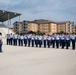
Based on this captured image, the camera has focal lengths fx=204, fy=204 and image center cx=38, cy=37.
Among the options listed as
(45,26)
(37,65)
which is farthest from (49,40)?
(45,26)

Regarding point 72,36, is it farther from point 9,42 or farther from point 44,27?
point 44,27

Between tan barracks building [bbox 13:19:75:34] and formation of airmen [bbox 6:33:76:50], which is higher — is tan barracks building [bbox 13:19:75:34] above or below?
above

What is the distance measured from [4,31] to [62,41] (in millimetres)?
37817

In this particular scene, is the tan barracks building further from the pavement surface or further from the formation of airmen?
the pavement surface

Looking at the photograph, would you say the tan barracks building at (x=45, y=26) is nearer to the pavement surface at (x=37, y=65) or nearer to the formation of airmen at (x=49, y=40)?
the formation of airmen at (x=49, y=40)

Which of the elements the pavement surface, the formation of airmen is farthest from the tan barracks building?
the pavement surface

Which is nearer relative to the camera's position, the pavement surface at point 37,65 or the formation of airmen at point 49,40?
the pavement surface at point 37,65

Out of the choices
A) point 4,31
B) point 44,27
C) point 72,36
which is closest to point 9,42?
point 72,36

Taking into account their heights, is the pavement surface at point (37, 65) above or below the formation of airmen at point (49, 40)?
below

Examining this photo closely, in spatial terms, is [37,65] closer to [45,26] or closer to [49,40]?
[49,40]

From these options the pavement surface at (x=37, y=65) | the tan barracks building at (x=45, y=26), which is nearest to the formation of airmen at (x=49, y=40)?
the pavement surface at (x=37, y=65)

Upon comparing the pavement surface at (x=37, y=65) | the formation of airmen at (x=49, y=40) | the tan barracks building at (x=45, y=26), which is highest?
the tan barracks building at (x=45, y=26)

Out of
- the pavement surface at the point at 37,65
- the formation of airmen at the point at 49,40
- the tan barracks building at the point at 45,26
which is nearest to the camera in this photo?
the pavement surface at the point at 37,65

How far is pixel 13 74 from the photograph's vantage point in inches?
303
